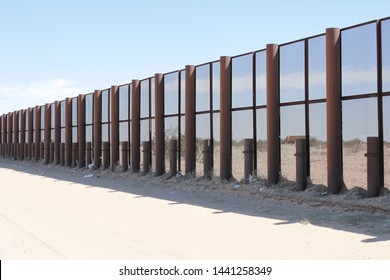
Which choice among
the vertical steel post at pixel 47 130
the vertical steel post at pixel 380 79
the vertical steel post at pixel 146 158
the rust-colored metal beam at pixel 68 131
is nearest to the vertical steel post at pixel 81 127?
the rust-colored metal beam at pixel 68 131

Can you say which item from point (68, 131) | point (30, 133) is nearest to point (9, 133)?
point (30, 133)

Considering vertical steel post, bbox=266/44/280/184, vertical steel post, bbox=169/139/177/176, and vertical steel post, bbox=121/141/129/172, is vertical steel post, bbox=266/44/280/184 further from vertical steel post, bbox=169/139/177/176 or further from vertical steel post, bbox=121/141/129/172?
vertical steel post, bbox=121/141/129/172

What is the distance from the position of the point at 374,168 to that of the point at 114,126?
13842 millimetres

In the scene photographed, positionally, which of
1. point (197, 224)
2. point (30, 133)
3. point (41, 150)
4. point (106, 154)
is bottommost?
point (197, 224)

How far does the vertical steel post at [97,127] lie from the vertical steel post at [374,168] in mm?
15280

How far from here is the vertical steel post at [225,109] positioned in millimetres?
14898

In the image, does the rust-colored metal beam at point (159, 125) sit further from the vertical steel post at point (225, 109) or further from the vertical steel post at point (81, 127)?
the vertical steel post at point (81, 127)

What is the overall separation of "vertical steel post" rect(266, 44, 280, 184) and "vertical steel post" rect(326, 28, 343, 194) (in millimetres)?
1845

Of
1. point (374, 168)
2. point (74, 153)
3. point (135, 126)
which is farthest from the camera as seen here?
point (74, 153)

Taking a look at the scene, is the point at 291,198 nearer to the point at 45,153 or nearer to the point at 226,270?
the point at 226,270

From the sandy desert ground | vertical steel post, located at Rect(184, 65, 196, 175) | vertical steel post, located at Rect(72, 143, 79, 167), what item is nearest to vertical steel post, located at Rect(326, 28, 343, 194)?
the sandy desert ground

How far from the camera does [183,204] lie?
11.7 meters

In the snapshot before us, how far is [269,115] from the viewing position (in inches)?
523

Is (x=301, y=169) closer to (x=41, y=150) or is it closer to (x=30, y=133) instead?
(x=41, y=150)
